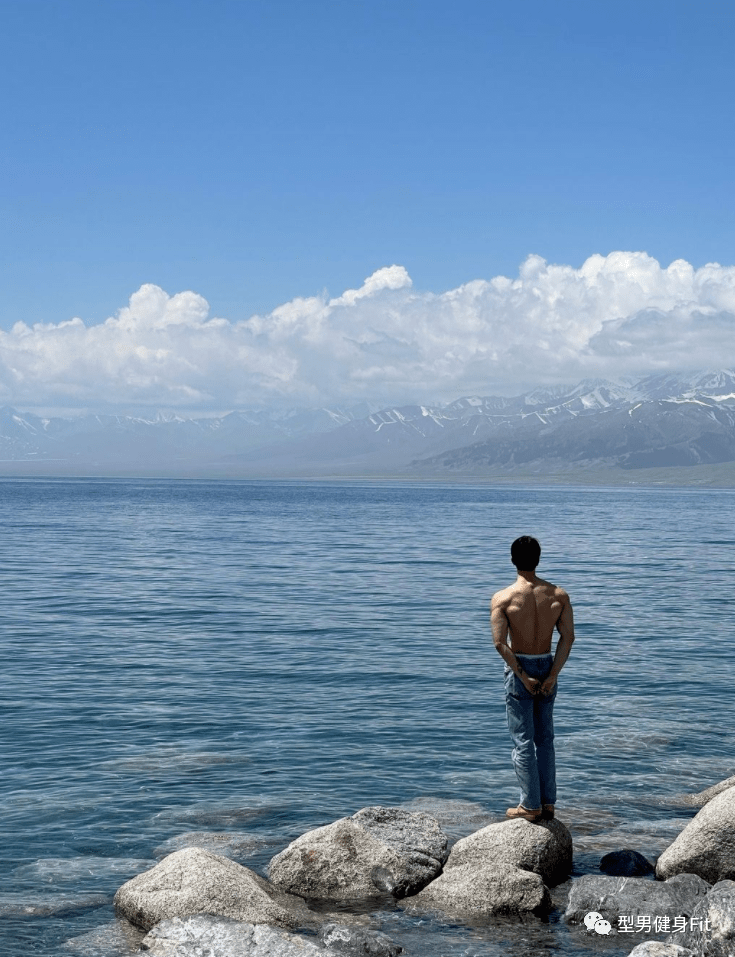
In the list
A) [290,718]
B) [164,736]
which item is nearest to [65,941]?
[164,736]

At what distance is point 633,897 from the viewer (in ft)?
36.8

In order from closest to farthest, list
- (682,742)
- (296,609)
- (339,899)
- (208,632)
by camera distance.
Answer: (339,899)
(682,742)
(208,632)
(296,609)

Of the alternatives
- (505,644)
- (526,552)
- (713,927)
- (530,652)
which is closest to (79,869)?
(505,644)

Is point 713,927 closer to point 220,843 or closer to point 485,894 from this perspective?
point 485,894

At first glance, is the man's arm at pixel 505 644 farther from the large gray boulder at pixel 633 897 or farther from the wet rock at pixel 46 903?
the wet rock at pixel 46 903

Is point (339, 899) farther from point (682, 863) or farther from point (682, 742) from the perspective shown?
point (682, 742)

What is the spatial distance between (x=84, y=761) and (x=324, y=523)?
93.7 m

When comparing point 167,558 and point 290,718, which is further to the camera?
point 167,558

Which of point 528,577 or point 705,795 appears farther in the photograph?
point 705,795

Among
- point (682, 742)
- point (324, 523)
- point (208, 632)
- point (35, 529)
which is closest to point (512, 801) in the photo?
point (682, 742)

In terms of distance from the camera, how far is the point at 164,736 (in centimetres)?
1969

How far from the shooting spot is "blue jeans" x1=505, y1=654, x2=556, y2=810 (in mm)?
12297

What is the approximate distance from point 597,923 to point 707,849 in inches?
71.1

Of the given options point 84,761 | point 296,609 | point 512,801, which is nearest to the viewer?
point 512,801
